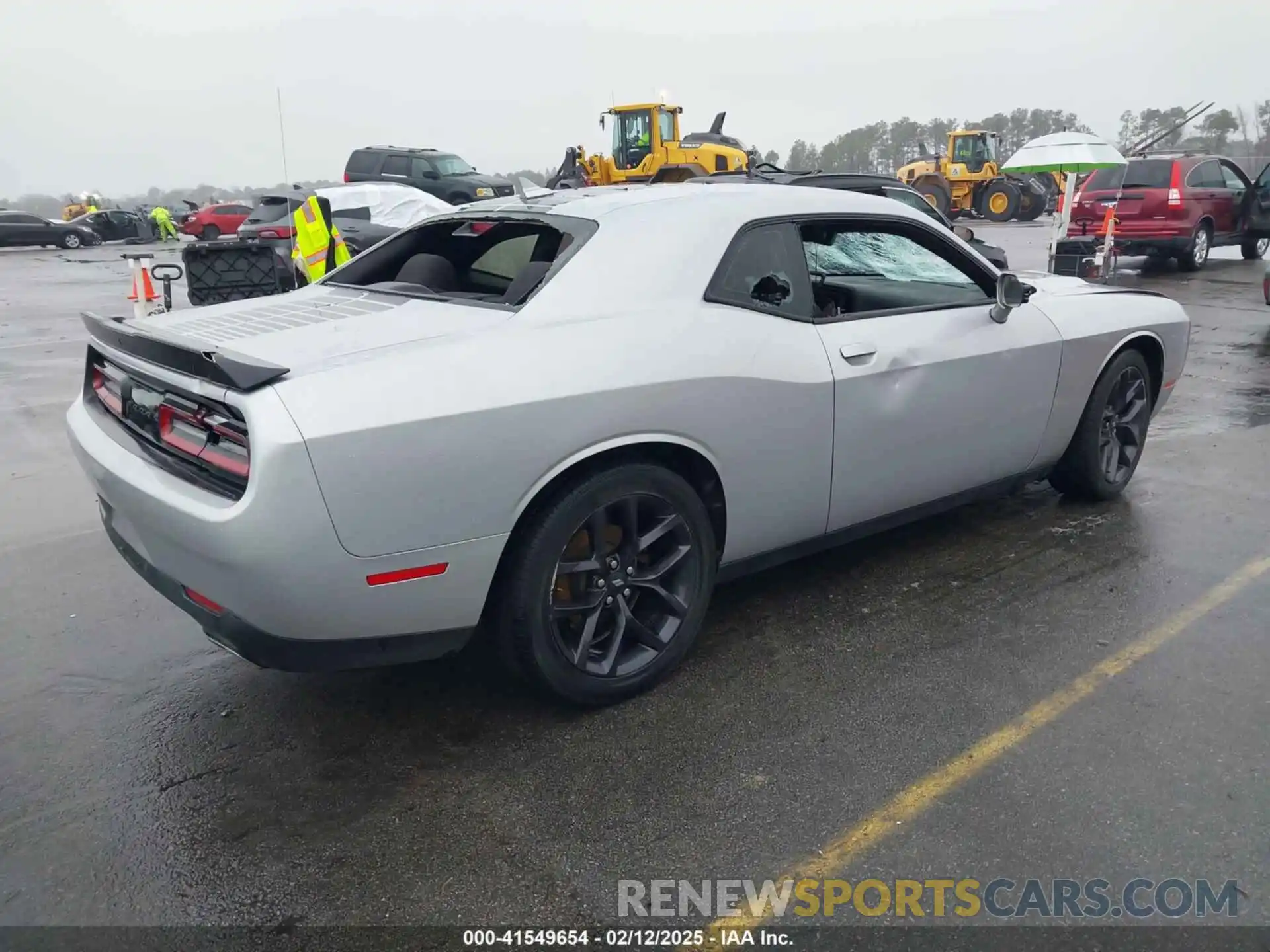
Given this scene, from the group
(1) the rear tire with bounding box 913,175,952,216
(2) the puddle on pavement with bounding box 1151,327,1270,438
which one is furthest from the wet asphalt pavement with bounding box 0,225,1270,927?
(1) the rear tire with bounding box 913,175,952,216

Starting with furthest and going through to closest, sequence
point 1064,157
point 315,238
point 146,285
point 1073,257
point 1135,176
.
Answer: point 1135,176 < point 1064,157 < point 1073,257 < point 146,285 < point 315,238

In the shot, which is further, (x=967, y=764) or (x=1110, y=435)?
(x=1110, y=435)

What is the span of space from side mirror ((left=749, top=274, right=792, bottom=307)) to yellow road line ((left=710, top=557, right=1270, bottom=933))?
1565 millimetres

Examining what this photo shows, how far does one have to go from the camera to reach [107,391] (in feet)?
10.6

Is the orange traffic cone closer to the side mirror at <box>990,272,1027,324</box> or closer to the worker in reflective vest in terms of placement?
the worker in reflective vest

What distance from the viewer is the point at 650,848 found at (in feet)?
7.98

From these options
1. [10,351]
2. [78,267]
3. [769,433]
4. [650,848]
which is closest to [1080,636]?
[769,433]

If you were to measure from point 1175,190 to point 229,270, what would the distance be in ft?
44.3

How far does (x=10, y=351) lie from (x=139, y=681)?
849 centimetres

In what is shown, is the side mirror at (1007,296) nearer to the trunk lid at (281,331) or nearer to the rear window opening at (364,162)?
the trunk lid at (281,331)

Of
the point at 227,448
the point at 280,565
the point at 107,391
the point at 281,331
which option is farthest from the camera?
the point at 107,391

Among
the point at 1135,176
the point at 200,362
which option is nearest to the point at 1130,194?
the point at 1135,176

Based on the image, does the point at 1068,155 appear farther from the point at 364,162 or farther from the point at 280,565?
the point at 364,162

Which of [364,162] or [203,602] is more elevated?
[364,162]
